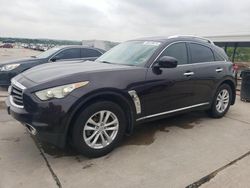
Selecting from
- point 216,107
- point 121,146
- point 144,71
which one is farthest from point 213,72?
point 121,146

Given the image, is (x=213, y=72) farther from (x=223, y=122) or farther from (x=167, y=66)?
(x=167, y=66)

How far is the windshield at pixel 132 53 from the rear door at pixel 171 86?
0.22 metres

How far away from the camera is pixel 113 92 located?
3369 millimetres

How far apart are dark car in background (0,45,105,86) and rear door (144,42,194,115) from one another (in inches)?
118

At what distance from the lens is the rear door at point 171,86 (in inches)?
152

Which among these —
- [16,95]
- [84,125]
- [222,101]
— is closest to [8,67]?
[16,95]

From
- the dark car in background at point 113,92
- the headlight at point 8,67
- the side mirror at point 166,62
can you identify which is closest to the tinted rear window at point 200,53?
the dark car in background at point 113,92

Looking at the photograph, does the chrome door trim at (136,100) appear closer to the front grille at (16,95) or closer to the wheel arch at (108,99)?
the wheel arch at (108,99)

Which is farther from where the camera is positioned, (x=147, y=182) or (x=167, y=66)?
(x=167, y=66)

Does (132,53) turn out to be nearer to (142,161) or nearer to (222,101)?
(142,161)

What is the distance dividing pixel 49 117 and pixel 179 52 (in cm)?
255

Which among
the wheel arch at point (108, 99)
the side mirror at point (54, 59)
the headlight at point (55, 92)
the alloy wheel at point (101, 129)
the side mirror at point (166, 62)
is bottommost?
the alloy wheel at point (101, 129)

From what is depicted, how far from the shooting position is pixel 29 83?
3262 mm

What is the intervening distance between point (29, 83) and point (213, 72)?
335 centimetres
